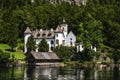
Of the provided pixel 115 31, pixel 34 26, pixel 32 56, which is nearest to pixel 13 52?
pixel 32 56

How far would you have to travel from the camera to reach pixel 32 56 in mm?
142125

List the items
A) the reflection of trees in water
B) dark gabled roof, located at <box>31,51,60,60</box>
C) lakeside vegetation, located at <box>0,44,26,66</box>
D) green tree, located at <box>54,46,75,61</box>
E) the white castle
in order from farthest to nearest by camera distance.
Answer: the white castle < green tree, located at <box>54,46,75,61</box> < dark gabled roof, located at <box>31,51,60,60</box> < lakeside vegetation, located at <box>0,44,26,66</box> < the reflection of trees in water

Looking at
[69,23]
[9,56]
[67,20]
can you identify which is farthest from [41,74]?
[67,20]

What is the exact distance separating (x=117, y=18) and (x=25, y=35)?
36.4 metres

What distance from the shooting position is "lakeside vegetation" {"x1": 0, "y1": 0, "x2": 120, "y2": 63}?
500ft

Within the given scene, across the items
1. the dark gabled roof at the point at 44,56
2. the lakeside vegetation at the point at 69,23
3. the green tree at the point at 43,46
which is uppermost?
the lakeside vegetation at the point at 69,23

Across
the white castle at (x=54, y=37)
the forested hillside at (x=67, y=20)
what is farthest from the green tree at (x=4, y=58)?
the white castle at (x=54, y=37)

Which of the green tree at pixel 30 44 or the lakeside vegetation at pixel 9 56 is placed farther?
the green tree at pixel 30 44

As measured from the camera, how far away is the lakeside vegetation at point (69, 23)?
500 ft

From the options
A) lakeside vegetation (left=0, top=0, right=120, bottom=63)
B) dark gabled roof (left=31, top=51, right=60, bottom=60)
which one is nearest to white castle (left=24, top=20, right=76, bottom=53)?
lakeside vegetation (left=0, top=0, right=120, bottom=63)

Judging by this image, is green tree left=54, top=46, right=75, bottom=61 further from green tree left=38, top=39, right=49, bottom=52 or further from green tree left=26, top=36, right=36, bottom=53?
green tree left=26, top=36, right=36, bottom=53

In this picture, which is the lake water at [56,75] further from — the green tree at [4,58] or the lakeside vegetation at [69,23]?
the lakeside vegetation at [69,23]

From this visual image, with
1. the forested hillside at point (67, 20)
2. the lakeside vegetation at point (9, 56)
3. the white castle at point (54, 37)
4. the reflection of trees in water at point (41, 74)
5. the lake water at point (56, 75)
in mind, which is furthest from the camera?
the white castle at point (54, 37)

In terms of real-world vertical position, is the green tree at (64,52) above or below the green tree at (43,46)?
below
